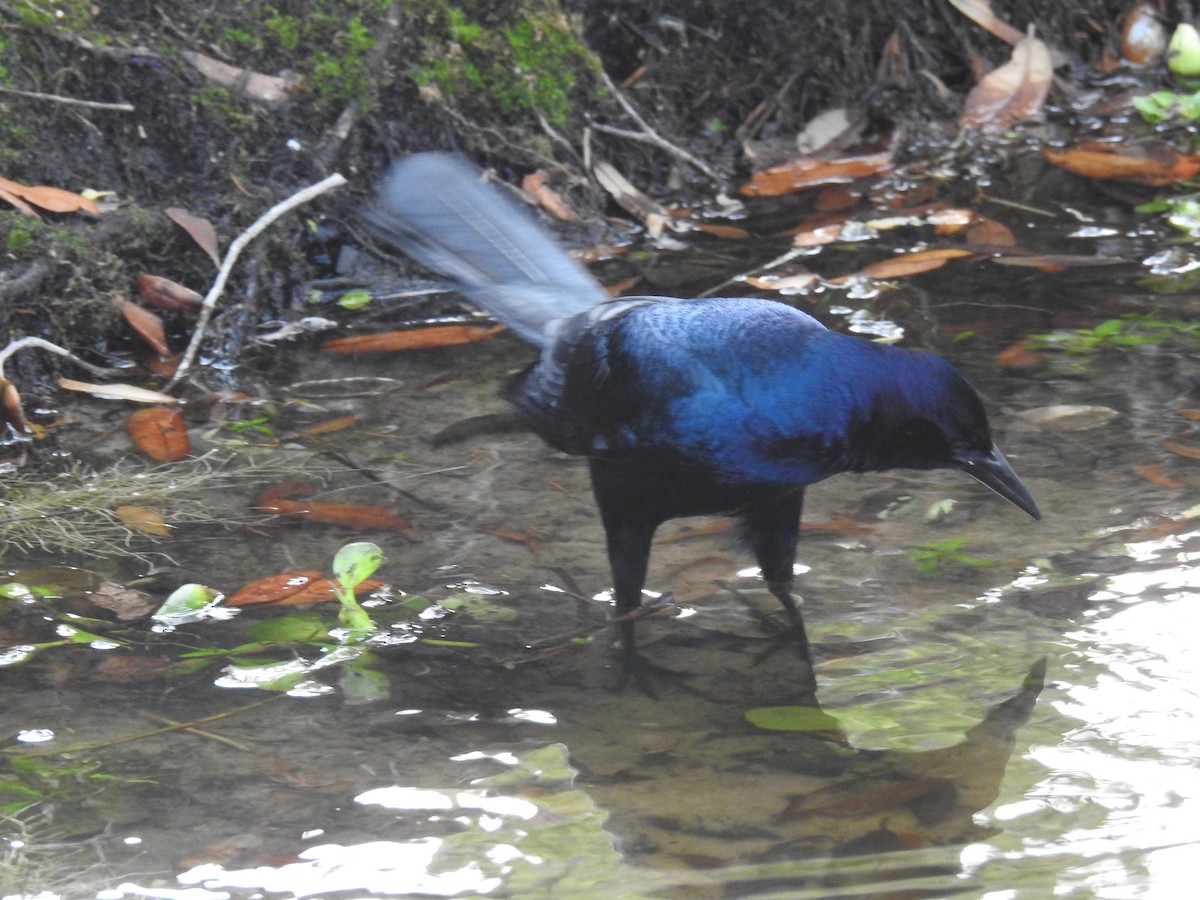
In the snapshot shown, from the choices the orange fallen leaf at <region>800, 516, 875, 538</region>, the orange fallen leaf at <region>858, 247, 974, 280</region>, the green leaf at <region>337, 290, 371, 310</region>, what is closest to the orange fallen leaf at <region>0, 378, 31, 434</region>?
the green leaf at <region>337, 290, 371, 310</region>

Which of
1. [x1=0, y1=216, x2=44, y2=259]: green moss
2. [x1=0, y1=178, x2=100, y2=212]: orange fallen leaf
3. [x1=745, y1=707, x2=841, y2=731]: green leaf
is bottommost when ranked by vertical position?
[x1=745, y1=707, x2=841, y2=731]: green leaf

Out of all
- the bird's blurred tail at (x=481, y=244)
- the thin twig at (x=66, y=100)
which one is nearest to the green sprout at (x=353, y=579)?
the bird's blurred tail at (x=481, y=244)

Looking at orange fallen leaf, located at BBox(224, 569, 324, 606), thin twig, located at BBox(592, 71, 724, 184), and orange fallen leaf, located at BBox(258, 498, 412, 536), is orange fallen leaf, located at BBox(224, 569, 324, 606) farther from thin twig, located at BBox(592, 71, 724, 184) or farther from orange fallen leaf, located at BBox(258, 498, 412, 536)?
thin twig, located at BBox(592, 71, 724, 184)

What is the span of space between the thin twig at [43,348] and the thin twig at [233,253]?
0.72 feet

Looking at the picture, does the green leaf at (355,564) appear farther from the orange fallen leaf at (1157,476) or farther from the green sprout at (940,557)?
the orange fallen leaf at (1157,476)

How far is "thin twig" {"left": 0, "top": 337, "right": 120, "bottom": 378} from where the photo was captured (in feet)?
12.2

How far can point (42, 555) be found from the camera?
10.2 feet

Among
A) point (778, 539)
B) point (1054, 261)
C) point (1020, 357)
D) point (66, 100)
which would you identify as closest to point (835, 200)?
point (1054, 261)

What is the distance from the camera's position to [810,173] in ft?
18.2

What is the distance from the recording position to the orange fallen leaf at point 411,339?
430 cm

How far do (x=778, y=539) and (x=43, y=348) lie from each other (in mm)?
2282

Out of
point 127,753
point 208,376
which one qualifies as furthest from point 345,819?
point 208,376

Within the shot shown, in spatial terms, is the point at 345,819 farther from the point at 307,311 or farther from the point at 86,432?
the point at 307,311

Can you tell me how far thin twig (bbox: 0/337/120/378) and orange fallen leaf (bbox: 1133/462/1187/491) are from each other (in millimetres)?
2861
